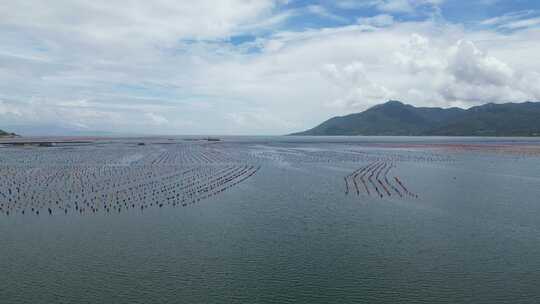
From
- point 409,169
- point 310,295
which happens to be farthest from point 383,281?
point 409,169

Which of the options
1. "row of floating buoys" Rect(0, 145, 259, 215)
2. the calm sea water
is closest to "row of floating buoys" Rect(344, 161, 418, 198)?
the calm sea water

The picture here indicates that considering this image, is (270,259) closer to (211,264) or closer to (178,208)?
(211,264)

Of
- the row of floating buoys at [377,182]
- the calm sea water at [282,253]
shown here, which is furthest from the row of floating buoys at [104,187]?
the row of floating buoys at [377,182]

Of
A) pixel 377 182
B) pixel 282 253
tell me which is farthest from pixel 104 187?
pixel 377 182

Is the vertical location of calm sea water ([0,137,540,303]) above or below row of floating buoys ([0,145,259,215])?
below

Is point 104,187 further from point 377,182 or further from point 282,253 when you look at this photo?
point 377,182

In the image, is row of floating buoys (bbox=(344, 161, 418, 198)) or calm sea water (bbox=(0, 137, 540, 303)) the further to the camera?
row of floating buoys (bbox=(344, 161, 418, 198))

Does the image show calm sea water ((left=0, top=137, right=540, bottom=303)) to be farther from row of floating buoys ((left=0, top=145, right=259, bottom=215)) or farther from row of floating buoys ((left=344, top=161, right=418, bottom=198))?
row of floating buoys ((left=344, top=161, right=418, bottom=198))

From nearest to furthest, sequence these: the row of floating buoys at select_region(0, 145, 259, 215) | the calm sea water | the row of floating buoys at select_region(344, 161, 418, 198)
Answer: the calm sea water
the row of floating buoys at select_region(0, 145, 259, 215)
the row of floating buoys at select_region(344, 161, 418, 198)
